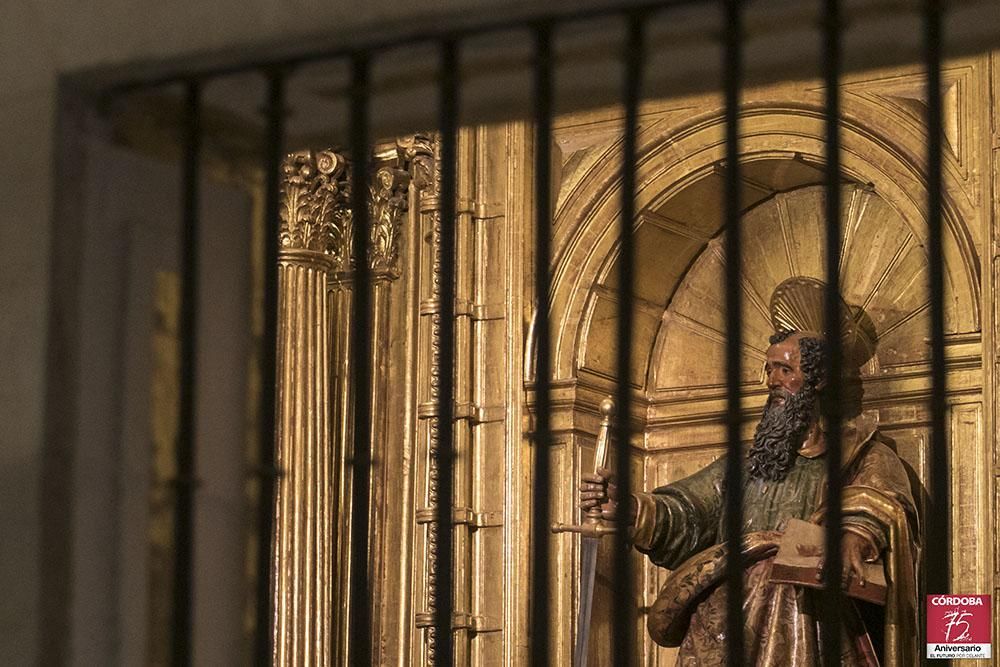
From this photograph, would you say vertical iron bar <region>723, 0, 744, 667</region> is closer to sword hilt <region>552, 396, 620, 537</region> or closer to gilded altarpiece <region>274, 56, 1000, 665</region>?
sword hilt <region>552, 396, 620, 537</region>

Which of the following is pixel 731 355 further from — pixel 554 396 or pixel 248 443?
pixel 554 396

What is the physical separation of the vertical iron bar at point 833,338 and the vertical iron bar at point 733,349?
7 cm

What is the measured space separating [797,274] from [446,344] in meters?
5.28

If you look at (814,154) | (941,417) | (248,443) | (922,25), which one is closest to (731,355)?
(941,417)

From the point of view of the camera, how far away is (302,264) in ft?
23.4

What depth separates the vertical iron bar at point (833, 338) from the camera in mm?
1481

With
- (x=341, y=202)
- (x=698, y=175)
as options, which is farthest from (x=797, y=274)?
(x=341, y=202)

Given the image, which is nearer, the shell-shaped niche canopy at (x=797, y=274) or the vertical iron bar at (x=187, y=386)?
the vertical iron bar at (x=187, y=386)

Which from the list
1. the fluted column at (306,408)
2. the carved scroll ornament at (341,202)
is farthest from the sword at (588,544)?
the carved scroll ornament at (341,202)

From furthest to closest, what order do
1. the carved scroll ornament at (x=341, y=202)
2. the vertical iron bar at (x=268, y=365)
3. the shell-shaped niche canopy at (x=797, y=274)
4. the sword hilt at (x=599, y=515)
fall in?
the carved scroll ornament at (x=341, y=202) → the shell-shaped niche canopy at (x=797, y=274) → the sword hilt at (x=599, y=515) → the vertical iron bar at (x=268, y=365)

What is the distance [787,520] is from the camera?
6.23 metres

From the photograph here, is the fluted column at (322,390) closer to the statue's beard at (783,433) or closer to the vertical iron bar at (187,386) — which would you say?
the statue's beard at (783,433)

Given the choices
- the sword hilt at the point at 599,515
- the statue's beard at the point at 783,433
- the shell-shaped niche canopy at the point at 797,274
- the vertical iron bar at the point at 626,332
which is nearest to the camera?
the vertical iron bar at the point at 626,332

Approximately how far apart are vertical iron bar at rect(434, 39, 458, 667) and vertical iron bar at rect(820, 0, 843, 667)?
320mm
